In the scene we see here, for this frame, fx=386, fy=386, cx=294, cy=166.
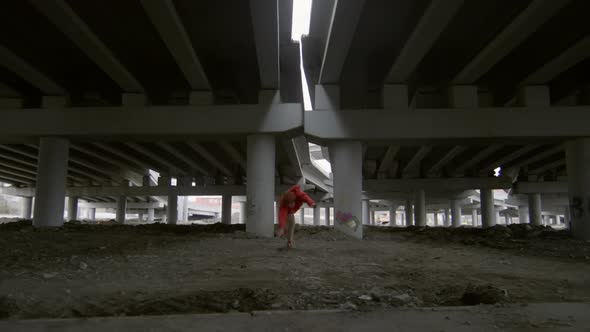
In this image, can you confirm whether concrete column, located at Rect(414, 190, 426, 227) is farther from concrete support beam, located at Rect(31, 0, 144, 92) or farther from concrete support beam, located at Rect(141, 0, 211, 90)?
concrete support beam, located at Rect(31, 0, 144, 92)

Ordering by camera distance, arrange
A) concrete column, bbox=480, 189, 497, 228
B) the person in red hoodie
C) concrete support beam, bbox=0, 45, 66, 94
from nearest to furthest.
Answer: the person in red hoodie → concrete support beam, bbox=0, 45, 66, 94 → concrete column, bbox=480, 189, 497, 228

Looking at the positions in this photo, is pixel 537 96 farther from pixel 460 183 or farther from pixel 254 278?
pixel 460 183

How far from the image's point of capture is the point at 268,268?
6562mm

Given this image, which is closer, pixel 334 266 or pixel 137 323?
pixel 137 323

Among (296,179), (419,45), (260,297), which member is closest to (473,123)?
(419,45)

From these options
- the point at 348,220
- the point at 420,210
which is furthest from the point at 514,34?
the point at 420,210

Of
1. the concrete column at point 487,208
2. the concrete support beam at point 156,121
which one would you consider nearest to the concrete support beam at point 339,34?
the concrete support beam at point 156,121

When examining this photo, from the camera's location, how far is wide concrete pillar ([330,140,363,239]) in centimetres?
1375

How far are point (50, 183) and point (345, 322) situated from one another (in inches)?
590

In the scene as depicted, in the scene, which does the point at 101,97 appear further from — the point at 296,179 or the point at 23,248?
the point at 296,179

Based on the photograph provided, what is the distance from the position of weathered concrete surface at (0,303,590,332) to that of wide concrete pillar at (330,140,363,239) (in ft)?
32.6

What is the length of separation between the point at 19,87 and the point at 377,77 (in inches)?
533

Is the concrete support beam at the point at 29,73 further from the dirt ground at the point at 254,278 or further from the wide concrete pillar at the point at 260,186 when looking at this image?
the wide concrete pillar at the point at 260,186

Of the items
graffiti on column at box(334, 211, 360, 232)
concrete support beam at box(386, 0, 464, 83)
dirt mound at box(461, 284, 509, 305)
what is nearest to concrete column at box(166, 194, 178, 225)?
graffiti on column at box(334, 211, 360, 232)
